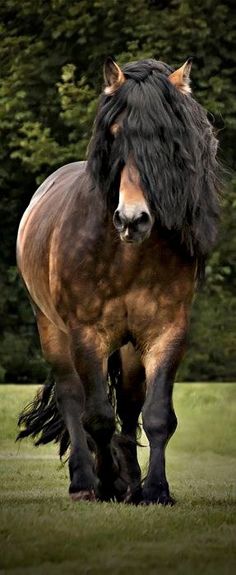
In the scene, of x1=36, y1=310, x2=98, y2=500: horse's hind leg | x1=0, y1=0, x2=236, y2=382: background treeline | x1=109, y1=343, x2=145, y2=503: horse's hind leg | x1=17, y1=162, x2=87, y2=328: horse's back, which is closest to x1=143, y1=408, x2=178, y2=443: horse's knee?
x1=109, y1=343, x2=145, y2=503: horse's hind leg

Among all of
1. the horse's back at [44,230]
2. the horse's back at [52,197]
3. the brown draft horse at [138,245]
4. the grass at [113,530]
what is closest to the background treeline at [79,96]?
the grass at [113,530]

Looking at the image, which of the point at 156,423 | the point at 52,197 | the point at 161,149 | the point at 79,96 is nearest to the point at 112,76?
the point at 161,149

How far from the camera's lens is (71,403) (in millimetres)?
11625

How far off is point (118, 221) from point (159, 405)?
3.83 ft

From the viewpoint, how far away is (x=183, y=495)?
11.5 meters

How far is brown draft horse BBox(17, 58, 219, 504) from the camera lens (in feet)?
31.6

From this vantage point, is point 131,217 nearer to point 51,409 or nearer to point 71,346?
point 71,346

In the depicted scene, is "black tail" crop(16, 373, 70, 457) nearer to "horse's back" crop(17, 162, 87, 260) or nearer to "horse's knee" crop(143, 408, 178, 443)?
"horse's back" crop(17, 162, 87, 260)

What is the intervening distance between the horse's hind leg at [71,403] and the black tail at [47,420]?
54 centimetres

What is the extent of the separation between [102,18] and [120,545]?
19.9 m

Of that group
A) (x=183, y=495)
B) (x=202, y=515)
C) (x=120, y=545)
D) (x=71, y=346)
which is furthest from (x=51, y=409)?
(x=120, y=545)

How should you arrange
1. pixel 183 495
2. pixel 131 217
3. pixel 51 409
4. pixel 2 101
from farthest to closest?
pixel 2 101 → pixel 51 409 → pixel 183 495 → pixel 131 217

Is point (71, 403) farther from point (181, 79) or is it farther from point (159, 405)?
point (181, 79)

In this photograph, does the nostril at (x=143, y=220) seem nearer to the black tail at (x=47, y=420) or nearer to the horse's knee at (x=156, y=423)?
the horse's knee at (x=156, y=423)
